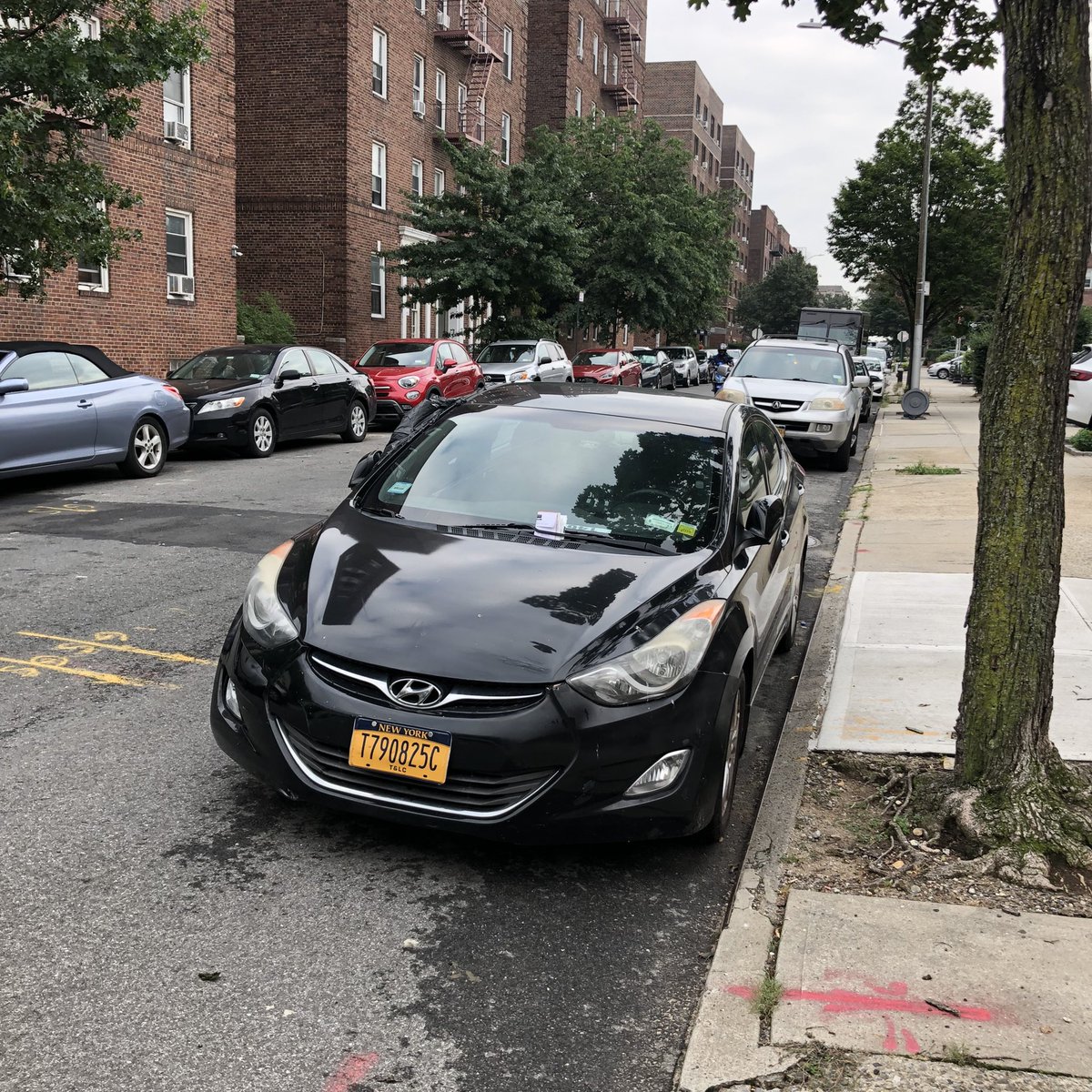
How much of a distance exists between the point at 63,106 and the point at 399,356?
9.00 metres

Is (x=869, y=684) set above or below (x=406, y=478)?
below

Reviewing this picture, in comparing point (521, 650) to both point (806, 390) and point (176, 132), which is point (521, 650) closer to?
point (806, 390)

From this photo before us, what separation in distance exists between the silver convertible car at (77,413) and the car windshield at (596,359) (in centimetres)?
1968

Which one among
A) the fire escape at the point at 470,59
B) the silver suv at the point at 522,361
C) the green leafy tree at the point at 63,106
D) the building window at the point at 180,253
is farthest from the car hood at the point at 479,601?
the fire escape at the point at 470,59

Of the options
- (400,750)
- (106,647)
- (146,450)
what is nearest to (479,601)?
(400,750)

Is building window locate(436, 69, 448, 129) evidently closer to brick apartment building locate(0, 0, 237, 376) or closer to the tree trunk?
brick apartment building locate(0, 0, 237, 376)

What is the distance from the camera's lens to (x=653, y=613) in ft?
13.3

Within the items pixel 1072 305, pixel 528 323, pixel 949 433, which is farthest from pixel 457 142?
pixel 1072 305

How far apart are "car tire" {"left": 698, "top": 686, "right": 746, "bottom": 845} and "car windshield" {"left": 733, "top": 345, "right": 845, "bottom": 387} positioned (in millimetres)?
Result: 13326

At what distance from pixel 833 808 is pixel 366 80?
30369 mm

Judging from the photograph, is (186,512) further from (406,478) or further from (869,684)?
(869,684)

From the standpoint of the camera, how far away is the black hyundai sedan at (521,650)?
144 inches

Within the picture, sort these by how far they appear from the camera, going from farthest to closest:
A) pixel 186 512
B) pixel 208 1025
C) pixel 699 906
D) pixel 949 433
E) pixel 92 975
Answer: pixel 949 433 < pixel 186 512 < pixel 699 906 < pixel 92 975 < pixel 208 1025

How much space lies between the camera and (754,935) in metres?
3.49
